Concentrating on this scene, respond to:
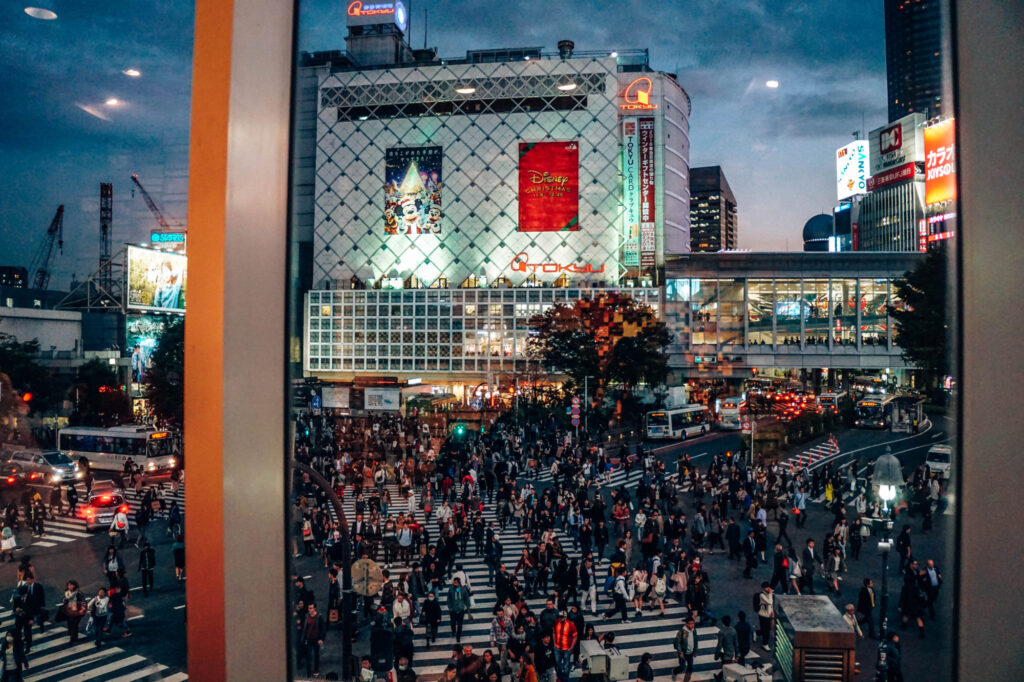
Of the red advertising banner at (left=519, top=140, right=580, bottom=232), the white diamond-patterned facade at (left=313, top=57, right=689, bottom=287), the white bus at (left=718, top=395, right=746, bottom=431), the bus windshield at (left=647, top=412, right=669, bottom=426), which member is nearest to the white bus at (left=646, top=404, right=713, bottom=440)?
the bus windshield at (left=647, top=412, right=669, bottom=426)

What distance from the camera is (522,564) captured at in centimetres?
963

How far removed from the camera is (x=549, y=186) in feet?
122

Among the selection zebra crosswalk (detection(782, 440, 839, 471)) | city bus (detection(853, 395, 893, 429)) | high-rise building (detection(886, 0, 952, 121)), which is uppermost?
high-rise building (detection(886, 0, 952, 121))

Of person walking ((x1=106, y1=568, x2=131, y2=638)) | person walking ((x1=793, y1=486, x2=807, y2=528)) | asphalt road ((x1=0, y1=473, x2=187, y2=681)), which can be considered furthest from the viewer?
person walking ((x1=793, y1=486, x2=807, y2=528))

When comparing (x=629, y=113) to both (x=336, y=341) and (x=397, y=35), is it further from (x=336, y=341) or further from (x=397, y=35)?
(x=336, y=341)

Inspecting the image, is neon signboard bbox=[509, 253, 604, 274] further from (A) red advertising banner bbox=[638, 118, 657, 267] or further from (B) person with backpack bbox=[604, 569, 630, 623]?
(B) person with backpack bbox=[604, 569, 630, 623]

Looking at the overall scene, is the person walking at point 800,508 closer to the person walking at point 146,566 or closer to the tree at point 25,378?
the person walking at point 146,566

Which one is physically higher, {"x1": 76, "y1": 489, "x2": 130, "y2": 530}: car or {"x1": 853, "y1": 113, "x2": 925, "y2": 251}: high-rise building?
{"x1": 853, "y1": 113, "x2": 925, "y2": 251}: high-rise building

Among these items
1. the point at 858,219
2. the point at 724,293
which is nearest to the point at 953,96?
the point at 858,219

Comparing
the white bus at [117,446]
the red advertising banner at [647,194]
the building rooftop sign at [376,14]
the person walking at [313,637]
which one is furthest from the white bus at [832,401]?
the building rooftop sign at [376,14]

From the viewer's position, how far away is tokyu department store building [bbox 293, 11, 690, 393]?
35906mm

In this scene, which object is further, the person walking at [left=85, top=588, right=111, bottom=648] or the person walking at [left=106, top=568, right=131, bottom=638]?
the person walking at [left=106, top=568, right=131, bottom=638]

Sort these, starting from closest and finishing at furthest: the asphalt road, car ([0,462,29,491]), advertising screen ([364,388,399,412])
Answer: the asphalt road
car ([0,462,29,491])
advertising screen ([364,388,399,412])

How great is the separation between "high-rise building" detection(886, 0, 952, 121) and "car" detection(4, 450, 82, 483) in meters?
18.7
